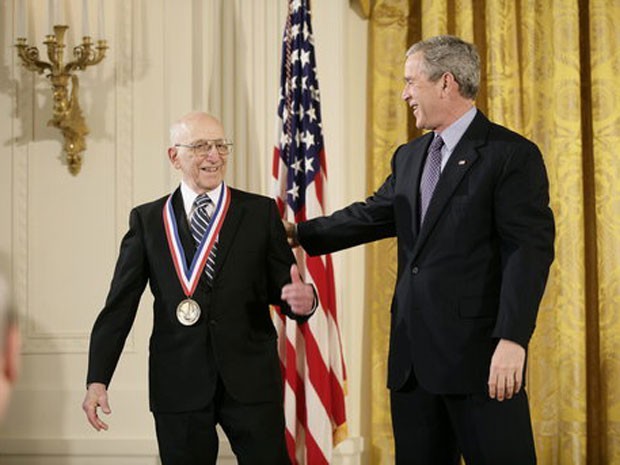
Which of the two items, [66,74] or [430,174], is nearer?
[430,174]

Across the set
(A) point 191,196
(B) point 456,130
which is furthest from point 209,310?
(B) point 456,130

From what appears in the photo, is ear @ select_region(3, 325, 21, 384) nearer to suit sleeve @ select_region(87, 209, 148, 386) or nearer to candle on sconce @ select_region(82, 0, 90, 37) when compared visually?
suit sleeve @ select_region(87, 209, 148, 386)

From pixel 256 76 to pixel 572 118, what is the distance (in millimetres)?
1720

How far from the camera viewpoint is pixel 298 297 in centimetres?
279

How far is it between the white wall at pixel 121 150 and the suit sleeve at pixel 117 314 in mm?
1794

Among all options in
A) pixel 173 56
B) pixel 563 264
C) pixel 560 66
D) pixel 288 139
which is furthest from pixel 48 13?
pixel 563 264

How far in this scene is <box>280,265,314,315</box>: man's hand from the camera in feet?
9.16

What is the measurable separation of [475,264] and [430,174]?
328 millimetres

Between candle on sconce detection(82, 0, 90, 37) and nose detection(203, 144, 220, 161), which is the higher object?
candle on sconce detection(82, 0, 90, 37)

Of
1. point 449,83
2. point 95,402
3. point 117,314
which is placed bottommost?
point 95,402

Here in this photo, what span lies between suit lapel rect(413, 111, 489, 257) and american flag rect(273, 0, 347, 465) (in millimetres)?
1747

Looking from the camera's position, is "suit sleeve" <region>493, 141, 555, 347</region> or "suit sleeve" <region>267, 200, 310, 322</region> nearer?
"suit sleeve" <region>493, 141, 555, 347</region>

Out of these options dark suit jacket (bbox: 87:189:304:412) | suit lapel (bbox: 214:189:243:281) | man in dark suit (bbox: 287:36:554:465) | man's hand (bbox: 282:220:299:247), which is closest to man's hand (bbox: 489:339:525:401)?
man in dark suit (bbox: 287:36:554:465)

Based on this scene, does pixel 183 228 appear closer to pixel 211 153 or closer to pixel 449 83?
pixel 211 153
